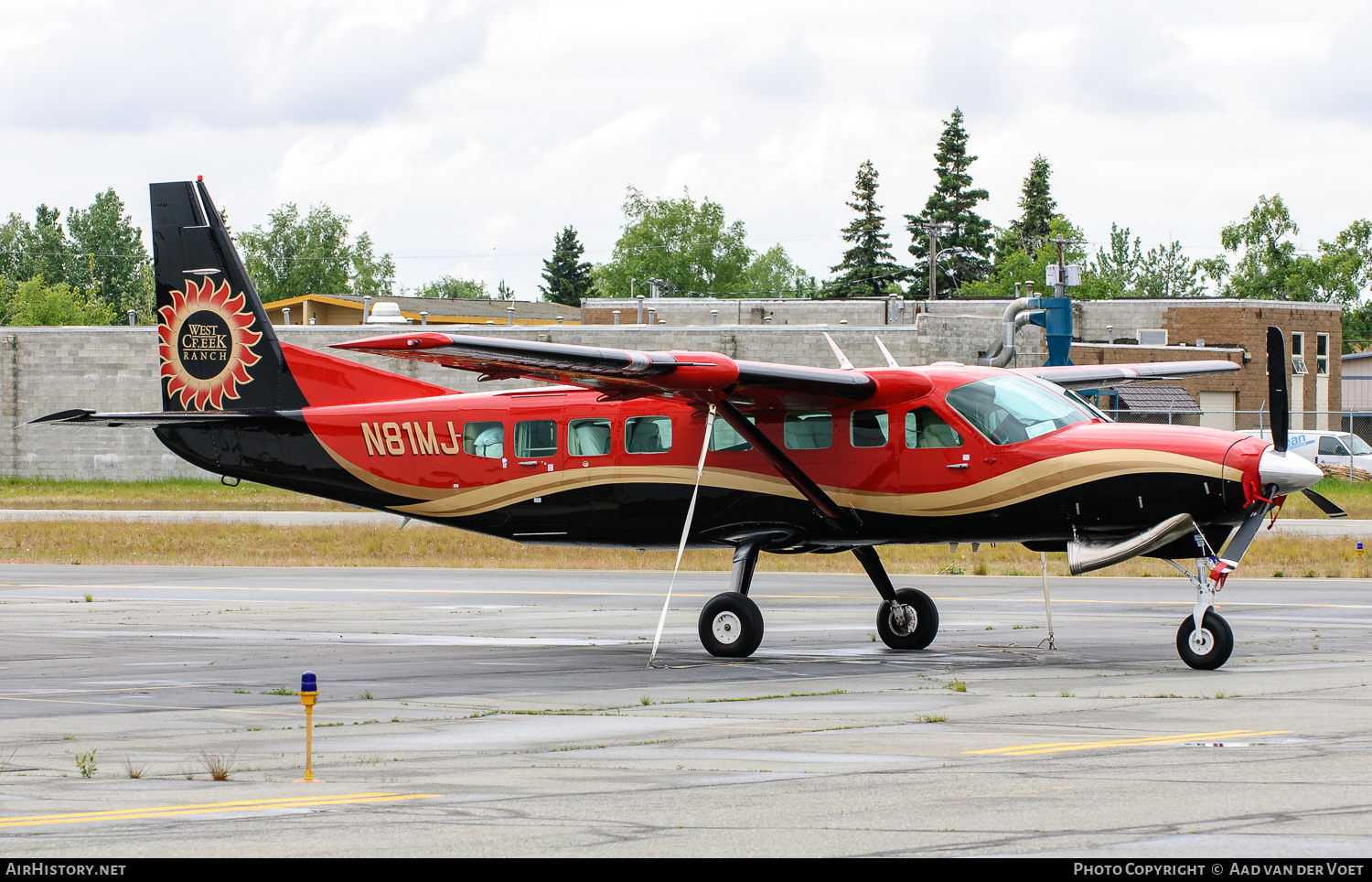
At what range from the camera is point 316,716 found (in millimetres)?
11641

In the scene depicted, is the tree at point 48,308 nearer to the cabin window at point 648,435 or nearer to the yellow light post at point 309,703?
the cabin window at point 648,435

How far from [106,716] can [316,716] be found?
1.70 m

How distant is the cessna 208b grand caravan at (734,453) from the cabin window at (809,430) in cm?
2

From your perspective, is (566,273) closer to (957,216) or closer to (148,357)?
(957,216)

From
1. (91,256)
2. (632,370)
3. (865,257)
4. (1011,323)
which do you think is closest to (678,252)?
(865,257)

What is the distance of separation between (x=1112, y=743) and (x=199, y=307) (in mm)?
14859

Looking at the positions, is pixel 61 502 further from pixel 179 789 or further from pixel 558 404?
pixel 179 789

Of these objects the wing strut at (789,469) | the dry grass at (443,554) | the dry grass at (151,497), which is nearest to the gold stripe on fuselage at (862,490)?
the wing strut at (789,469)

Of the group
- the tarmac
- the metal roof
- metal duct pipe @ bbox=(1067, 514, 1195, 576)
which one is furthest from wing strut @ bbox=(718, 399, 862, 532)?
the metal roof

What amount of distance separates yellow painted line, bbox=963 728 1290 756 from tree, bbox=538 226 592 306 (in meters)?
130

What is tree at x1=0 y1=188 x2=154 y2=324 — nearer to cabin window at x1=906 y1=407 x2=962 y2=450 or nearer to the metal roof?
the metal roof

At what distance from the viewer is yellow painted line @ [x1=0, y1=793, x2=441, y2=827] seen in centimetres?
741

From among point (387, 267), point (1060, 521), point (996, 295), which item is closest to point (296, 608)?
point (1060, 521)

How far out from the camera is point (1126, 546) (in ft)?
47.6
